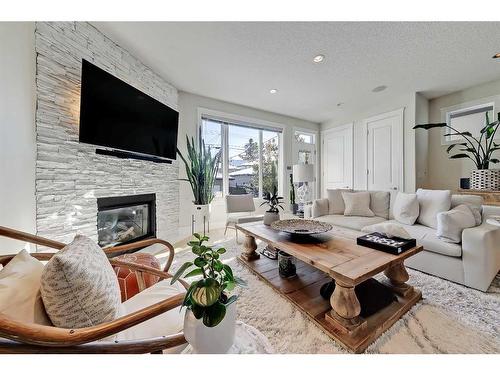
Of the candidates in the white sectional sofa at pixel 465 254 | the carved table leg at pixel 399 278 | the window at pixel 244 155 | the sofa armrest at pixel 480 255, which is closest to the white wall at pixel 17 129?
the window at pixel 244 155

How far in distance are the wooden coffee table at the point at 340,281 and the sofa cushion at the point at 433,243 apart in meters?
0.60

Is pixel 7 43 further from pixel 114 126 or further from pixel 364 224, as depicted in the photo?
pixel 364 224

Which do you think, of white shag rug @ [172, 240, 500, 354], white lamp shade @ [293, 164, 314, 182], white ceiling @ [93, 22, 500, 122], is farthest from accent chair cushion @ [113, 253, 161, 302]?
white lamp shade @ [293, 164, 314, 182]

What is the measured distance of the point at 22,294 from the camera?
2.35 feet

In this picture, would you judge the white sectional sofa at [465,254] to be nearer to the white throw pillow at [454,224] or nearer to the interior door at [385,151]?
the white throw pillow at [454,224]

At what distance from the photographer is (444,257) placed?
1.88m

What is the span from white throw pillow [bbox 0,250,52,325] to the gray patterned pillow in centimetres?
6

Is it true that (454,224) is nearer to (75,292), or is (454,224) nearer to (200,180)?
(75,292)

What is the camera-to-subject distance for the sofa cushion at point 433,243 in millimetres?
1814

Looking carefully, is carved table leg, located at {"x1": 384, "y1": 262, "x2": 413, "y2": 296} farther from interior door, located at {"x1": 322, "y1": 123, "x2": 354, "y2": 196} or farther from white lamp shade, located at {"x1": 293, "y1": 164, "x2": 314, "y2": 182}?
interior door, located at {"x1": 322, "y1": 123, "x2": 354, "y2": 196}

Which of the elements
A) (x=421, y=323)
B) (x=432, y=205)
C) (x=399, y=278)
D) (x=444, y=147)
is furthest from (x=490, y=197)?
(x=421, y=323)

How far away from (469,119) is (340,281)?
4.51m
